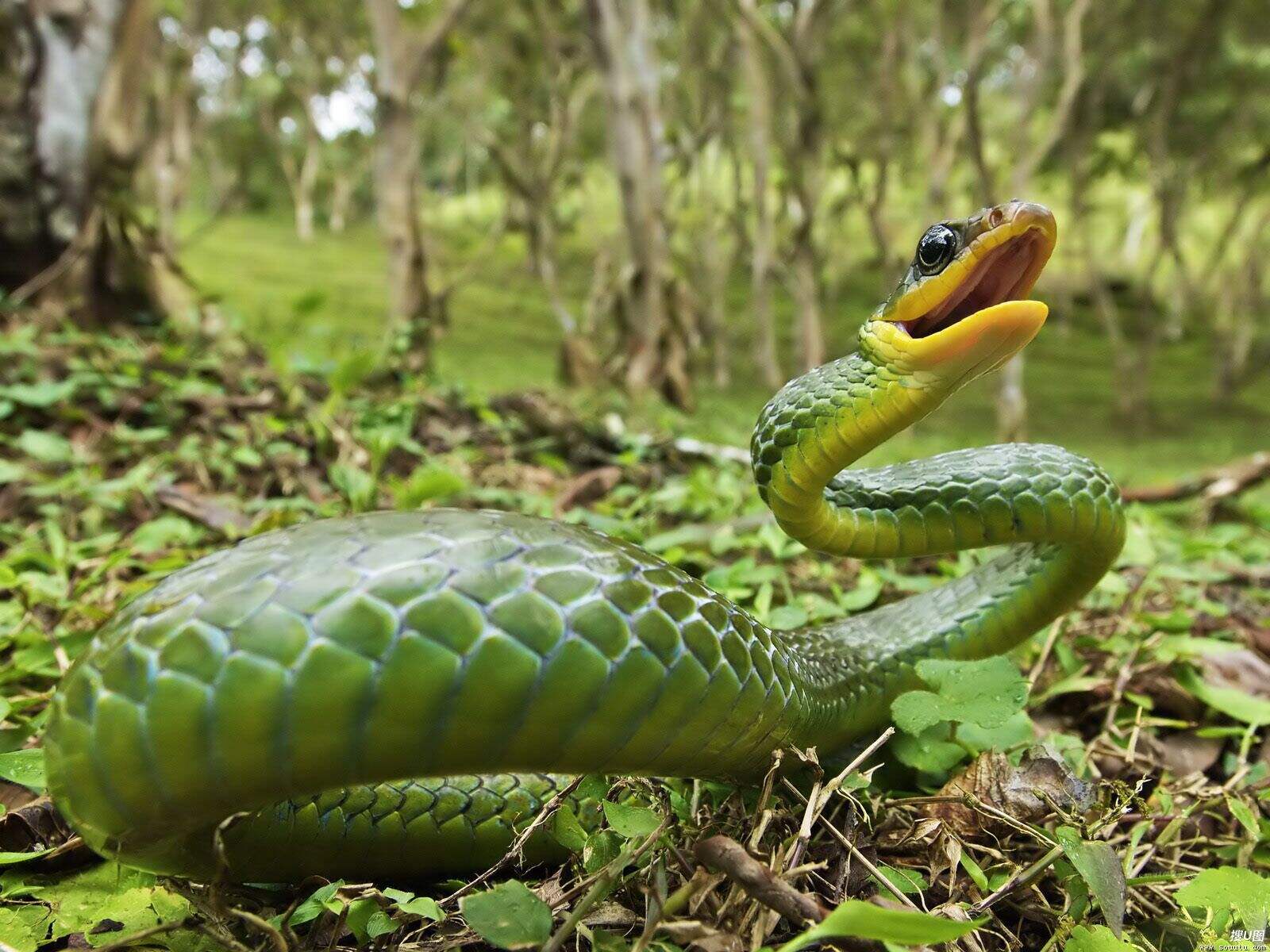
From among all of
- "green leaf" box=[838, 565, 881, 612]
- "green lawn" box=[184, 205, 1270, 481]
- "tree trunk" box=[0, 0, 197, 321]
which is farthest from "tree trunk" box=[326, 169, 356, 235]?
"green leaf" box=[838, 565, 881, 612]

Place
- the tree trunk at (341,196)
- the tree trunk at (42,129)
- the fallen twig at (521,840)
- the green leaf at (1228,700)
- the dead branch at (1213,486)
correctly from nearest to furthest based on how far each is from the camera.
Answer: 1. the fallen twig at (521,840)
2. the green leaf at (1228,700)
3. the dead branch at (1213,486)
4. the tree trunk at (42,129)
5. the tree trunk at (341,196)

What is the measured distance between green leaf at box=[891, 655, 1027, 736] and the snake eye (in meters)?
0.60

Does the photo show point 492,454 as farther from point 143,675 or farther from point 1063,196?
point 1063,196

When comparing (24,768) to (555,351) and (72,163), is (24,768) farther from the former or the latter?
(555,351)

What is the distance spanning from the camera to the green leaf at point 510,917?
2.79 ft

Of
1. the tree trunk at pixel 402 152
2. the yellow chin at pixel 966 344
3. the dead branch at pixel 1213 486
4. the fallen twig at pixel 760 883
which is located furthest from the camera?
the tree trunk at pixel 402 152

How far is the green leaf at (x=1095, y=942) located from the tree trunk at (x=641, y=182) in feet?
14.2

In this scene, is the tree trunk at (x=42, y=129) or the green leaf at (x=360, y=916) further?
the tree trunk at (x=42, y=129)

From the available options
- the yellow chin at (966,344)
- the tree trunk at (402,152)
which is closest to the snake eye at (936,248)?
the yellow chin at (966,344)

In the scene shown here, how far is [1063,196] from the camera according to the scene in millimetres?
21141

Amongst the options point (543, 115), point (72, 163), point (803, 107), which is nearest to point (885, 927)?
point (72, 163)

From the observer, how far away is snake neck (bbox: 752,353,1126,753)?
1.28m

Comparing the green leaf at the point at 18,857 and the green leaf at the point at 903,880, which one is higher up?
the green leaf at the point at 18,857

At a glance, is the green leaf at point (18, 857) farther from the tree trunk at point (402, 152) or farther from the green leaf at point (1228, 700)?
the tree trunk at point (402, 152)
